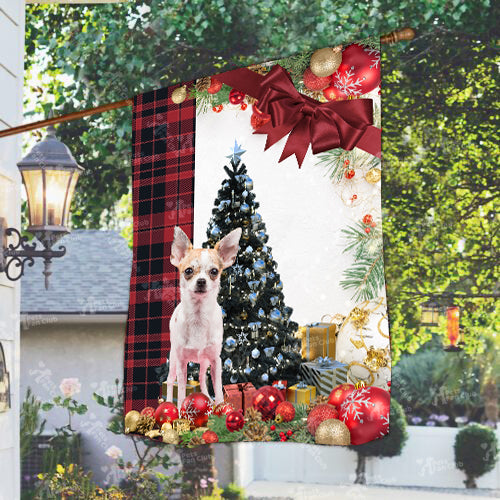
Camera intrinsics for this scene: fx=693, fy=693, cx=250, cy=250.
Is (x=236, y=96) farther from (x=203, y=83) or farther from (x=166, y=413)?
(x=166, y=413)

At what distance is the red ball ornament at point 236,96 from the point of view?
2.42m

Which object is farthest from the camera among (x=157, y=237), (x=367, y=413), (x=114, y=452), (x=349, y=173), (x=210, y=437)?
(x=114, y=452)

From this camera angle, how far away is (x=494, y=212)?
359cm

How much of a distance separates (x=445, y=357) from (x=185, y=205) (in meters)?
1.77

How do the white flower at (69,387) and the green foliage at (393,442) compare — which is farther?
the green foliage at (393,442)

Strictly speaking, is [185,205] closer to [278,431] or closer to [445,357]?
[278,431]

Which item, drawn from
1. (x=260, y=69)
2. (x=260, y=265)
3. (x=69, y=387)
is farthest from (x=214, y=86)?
(x=69, y=387)

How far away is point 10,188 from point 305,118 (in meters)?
1.31

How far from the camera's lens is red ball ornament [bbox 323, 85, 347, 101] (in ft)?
7.20

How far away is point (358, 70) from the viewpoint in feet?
7.04

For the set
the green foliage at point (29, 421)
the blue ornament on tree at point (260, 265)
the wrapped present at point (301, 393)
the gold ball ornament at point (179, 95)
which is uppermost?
the gold ball ornament at point (179, 95)

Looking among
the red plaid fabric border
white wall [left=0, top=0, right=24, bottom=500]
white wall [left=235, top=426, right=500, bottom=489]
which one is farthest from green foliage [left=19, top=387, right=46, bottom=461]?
the red plaid fabric border

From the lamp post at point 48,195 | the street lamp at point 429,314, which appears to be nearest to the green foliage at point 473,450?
the street lamp at point 429,314

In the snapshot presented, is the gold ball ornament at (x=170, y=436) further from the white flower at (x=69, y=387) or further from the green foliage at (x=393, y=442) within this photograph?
the green foliage at (x=393, y=442)
